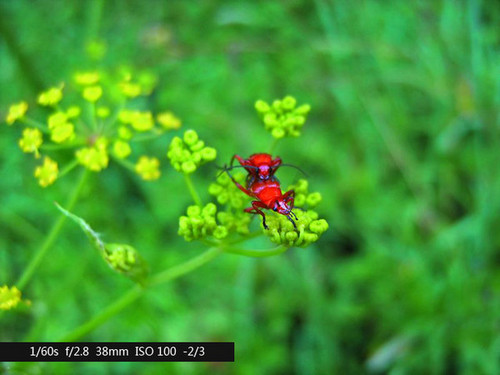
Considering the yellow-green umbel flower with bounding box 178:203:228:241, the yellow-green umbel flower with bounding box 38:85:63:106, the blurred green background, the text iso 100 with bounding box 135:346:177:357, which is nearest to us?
the yellow-green umbel flower with bounding box 178:203:228:241

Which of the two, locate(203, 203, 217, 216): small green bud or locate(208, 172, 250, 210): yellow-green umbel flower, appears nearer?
locate(203, 203, 217, 216): small green bud

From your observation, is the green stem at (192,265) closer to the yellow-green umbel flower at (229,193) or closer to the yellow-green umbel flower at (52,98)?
the yellow-green umbel flower at (229,193)

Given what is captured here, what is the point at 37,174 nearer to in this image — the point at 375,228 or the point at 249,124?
the point at 249,124

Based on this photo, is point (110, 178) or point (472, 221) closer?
point (472, 221)

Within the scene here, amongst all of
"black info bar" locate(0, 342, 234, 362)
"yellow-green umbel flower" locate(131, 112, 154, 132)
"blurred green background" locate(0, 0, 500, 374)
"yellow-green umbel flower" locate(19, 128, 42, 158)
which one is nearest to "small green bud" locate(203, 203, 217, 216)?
"yellow-green umbel flower" locate(131, 112, 154, 132)

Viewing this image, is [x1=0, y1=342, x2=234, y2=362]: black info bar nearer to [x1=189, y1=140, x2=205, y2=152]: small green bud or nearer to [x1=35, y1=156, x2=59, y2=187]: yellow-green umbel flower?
[x1=35, y1=156, x2=59, y2=187]: yellow-green umbel flower

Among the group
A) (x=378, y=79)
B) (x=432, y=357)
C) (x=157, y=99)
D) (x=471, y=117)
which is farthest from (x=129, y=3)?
(x=432, y=357)
